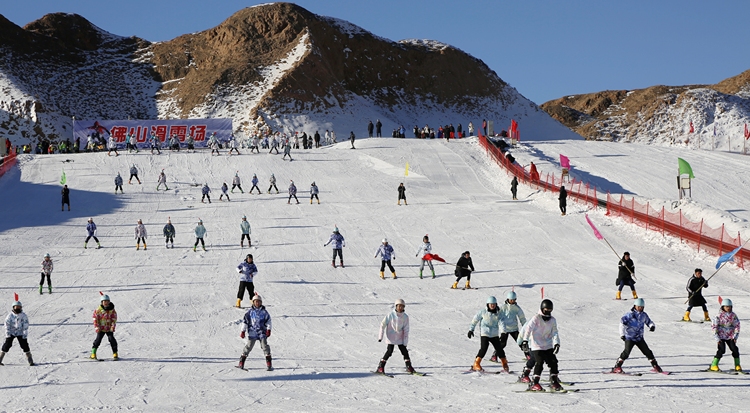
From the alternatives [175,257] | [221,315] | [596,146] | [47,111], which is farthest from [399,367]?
[47,111]

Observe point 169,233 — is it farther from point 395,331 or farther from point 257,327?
point 395,331

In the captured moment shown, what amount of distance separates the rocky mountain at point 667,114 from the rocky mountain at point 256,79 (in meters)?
25.5

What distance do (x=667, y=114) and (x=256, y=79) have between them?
6448cm

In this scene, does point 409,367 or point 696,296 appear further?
point 696,296

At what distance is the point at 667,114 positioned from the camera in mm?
116125

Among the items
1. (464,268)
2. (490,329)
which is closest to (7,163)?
(464,268)

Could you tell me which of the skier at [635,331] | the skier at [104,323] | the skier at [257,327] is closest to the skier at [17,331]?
the skier at [104,323]

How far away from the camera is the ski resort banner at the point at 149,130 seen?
5572cm

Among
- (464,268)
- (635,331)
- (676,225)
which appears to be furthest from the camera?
(676,225)

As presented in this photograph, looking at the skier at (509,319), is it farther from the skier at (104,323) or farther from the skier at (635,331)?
the skier at (104,323)

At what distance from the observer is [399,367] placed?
12.3 metres

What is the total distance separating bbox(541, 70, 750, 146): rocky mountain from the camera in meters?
105

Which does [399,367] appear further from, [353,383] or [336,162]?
[336,162]

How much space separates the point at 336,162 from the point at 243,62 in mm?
46587
